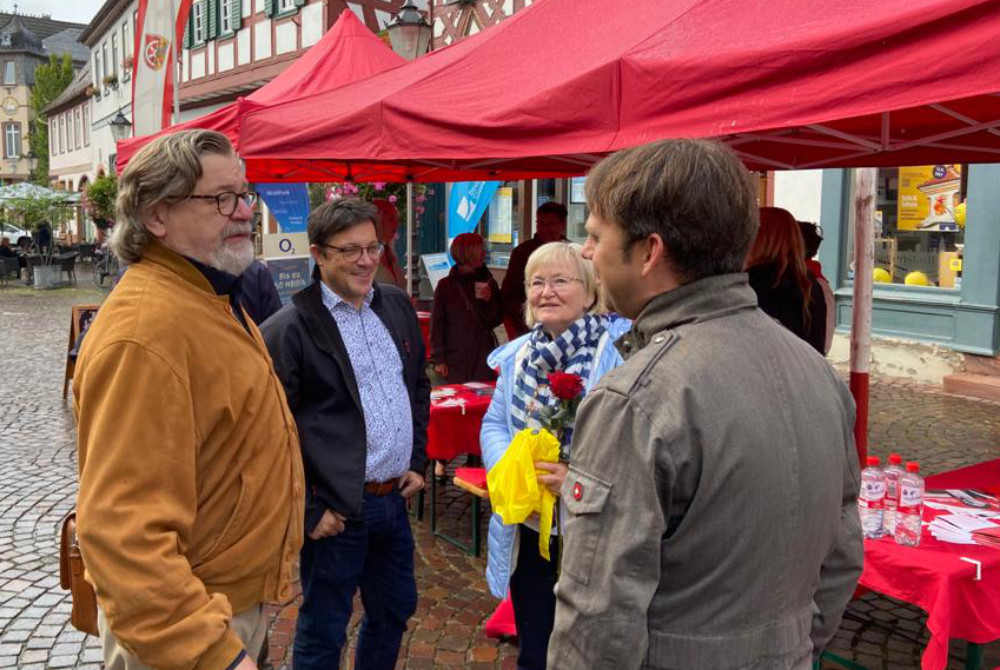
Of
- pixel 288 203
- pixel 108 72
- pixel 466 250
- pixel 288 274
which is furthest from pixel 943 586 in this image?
pixel 108 72

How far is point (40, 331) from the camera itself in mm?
14719

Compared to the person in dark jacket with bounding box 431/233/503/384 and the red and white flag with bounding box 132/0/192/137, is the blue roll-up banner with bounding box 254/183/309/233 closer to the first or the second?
the red and white flag with bounding box 132/0/192/137

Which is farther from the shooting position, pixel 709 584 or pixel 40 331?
pixel 40 331

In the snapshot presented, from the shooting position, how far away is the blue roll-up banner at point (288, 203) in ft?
28.6

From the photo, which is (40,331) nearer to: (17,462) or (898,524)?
(17,462)

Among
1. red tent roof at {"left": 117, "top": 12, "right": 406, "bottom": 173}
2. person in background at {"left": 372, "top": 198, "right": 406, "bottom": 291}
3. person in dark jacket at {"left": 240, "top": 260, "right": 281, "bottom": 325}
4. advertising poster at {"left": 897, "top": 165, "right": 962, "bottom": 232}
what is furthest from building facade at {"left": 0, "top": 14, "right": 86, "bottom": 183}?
person in dark jacket at {"left": 240, "top": 260, "right": 281, "bottom": 325}

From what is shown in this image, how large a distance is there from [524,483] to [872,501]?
1291 mm

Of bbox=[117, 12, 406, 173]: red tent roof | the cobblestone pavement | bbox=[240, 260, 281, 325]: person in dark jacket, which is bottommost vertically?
the cobblestone pavement

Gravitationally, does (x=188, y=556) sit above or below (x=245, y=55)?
below

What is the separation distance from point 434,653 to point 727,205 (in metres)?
2.92

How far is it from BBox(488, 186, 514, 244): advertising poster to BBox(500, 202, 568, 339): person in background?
8250 millimetres

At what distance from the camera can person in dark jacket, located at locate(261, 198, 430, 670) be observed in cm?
270

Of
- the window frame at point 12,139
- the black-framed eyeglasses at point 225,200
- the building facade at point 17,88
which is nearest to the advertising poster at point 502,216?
the black-framed eyeglasses at point 225,200

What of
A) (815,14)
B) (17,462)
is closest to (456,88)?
(815,14)
